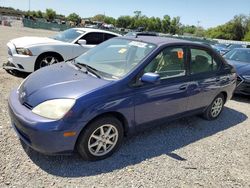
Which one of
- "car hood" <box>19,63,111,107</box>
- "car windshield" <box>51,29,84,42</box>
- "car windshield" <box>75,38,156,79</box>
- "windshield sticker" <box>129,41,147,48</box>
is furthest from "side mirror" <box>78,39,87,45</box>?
"car hood" <box>19,63,111,107</box>

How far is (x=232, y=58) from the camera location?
8.72 meters

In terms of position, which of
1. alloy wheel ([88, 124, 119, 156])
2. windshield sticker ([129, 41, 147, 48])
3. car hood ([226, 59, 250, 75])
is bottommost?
alloy wheel ([88, 124, 119, 156])

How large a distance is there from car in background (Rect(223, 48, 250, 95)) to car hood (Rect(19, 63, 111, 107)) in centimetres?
499

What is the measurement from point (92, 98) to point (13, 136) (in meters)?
1.51

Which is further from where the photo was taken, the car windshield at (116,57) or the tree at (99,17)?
the tree at (99,17)

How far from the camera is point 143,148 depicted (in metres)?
3.98

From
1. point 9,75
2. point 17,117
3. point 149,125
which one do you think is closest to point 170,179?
point 149,125

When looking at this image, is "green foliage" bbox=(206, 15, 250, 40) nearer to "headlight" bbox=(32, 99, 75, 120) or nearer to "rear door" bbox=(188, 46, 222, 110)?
"rear door" bbox=(188, 46, 222, 110)

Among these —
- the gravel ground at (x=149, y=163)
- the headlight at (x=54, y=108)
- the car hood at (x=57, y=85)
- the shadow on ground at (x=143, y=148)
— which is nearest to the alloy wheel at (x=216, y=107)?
the shadow on ground at (x=143, y=148)

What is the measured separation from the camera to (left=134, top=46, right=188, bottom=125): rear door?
376 centimetres

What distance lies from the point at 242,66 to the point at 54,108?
6.26 meters

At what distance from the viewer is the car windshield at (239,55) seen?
8.53 m

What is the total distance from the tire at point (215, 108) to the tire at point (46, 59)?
432 cm

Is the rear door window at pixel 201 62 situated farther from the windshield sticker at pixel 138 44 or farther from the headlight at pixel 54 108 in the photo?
the headlight at pixel 54 108
